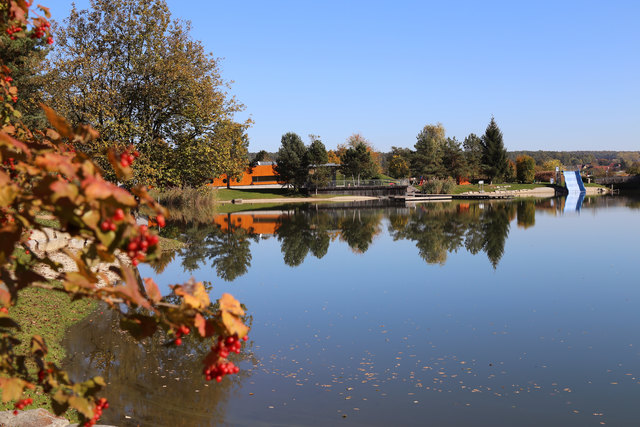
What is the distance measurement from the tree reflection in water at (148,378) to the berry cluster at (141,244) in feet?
19.8

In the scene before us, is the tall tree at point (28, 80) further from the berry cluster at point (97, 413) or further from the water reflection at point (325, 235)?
the berry cluster at point (97, 413)

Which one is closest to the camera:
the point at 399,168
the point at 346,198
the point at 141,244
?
the point at 141,244

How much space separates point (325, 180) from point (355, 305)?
228 feet

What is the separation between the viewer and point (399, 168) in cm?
11294

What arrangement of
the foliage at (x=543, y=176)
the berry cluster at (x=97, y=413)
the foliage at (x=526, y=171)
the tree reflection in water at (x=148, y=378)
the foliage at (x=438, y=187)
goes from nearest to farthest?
1. the berry cluster at (x=97, y=413)
2. the tree reflection in water at (x=148, y=378)
3. the foliage at (x=438, y=187)
4. the foliage at (x=526, y=171)
5. the foliage at (x=543, y=176)

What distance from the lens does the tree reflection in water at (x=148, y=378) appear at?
8.96 meters

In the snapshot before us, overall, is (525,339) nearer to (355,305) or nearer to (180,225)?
(355,305)

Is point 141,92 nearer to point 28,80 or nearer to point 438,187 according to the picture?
point 28,80

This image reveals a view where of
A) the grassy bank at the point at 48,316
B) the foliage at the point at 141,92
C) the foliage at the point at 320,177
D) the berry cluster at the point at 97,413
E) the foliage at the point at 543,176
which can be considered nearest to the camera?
the berry cluster at the point at 97,413

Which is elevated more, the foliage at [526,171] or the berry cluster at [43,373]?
the foliage at [526,171]

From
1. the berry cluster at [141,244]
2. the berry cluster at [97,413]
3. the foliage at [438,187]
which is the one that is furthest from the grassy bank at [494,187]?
the berry cluster at [141,244]

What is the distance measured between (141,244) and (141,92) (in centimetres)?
1980

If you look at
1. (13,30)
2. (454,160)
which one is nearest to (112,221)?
(13,30)

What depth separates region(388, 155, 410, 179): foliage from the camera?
11250 cm
